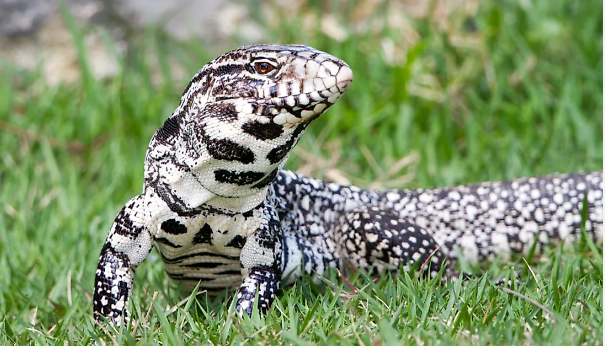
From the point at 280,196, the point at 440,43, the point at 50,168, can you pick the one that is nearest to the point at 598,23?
the point at 440,43

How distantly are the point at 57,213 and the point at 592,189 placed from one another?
359cm

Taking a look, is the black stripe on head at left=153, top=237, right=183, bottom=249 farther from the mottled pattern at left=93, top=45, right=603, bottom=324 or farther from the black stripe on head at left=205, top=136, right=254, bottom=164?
the black stripe on head at left=205, top=136, right=254, bottom=164

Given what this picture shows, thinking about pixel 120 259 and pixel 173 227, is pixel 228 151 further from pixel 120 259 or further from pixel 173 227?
pixel 120 259

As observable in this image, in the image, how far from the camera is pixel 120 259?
3672 millimetres

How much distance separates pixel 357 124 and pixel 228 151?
11.6 ft

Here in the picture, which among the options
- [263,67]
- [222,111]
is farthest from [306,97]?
[222,111]

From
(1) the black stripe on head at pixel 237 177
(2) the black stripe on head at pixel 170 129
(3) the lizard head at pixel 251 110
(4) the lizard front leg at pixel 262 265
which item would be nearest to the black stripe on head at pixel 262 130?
(3) the lizard head at pixel 251 110

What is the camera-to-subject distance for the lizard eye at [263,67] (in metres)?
3.21

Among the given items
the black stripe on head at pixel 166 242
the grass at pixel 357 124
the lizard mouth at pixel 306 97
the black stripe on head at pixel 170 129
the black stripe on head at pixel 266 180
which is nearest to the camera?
the lizard mouth at pixel 306 97

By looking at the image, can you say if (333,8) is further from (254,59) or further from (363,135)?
(254,59)

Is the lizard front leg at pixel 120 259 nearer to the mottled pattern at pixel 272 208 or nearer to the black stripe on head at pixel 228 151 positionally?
the mottled pattern at pixel 272 208

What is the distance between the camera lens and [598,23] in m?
7.05

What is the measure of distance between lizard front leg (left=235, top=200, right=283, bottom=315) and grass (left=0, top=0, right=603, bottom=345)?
300 millimetres

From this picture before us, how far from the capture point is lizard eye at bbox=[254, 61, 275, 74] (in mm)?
3207
